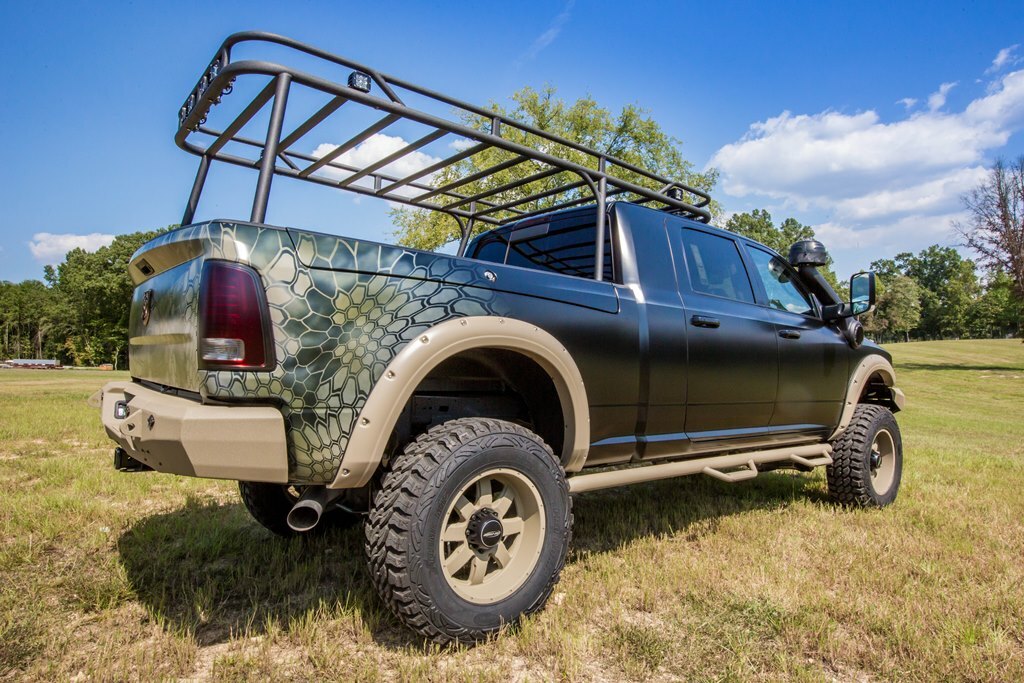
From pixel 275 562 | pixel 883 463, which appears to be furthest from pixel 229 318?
pixel 883 463

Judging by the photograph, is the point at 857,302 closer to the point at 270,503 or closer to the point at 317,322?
the point at 317,322

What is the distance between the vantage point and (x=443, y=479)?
2.20 metres

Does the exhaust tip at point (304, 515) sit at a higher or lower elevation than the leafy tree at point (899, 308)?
lower

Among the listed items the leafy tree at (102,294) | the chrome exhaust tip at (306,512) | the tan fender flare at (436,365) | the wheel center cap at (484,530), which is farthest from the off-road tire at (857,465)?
the leafy tree at (102,294)

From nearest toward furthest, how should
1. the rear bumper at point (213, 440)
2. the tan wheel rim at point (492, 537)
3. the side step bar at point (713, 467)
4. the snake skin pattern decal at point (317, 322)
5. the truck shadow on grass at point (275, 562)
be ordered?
the rear bumper at point (213, 440), the snake skin pattern decal at point (317, 322), the tan wheel rim at point (492, 537), the truck shadow on grass at point (275, 562), the side step bar at point (713, 467)

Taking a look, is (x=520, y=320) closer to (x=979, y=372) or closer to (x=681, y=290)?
(x=681, y=290)

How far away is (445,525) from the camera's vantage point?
2283 mm

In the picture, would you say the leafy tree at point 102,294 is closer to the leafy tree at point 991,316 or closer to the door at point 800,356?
the door at point 800,356

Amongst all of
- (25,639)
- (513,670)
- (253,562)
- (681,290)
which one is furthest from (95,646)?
(681,290)

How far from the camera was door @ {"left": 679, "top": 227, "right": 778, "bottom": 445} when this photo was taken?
3.39 m

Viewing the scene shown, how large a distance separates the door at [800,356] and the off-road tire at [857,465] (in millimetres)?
197

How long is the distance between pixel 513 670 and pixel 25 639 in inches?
71.7

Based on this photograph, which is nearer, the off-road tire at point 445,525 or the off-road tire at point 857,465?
the off-road tire at point 445,525

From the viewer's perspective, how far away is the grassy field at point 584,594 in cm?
217
